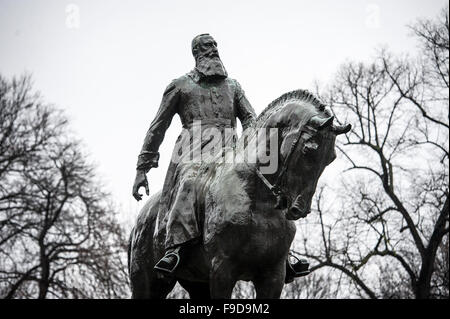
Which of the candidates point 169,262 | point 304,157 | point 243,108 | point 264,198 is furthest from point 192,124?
point 304,157

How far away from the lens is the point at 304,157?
732 centimetres

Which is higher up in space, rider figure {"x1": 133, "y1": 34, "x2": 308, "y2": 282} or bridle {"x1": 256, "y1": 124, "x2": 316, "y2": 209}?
rider figure {"x1": 133, "y1": 34, "x2": 308, "y2": 282}

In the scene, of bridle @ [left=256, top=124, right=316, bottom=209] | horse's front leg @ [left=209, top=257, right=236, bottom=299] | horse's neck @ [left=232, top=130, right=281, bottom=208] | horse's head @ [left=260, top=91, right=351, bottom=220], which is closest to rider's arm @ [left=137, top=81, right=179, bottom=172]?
horse's neck @ [left=232, top=130, right=281, bottom=208]

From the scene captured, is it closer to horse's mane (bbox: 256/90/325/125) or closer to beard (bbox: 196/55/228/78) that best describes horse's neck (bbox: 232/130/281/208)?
horse's mane (bbox: 256/90/325/125)

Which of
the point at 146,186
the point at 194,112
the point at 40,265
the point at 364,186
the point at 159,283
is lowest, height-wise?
the point at 159,283

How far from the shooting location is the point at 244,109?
9.38m

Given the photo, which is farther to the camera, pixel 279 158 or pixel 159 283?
pixel 159 283

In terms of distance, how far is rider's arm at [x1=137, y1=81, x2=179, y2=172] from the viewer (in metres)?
9.31

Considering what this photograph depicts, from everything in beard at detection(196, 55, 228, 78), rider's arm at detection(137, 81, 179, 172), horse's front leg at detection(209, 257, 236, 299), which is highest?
beard at detection(196, 55, 228, 78)

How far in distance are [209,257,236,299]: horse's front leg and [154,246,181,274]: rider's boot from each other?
0.51 metres
